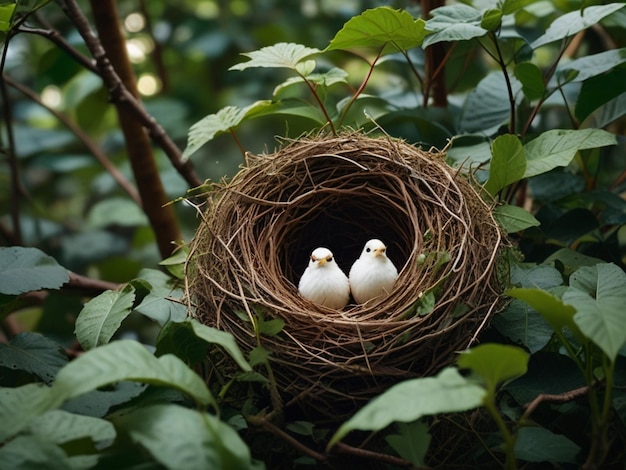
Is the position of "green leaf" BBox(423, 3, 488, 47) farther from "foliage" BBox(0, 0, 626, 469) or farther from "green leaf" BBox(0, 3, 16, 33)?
"green leaf" BBox(0, 3, 16, 33)

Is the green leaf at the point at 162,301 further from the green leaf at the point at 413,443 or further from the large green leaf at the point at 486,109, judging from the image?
the large green leaf at the point at 486,109

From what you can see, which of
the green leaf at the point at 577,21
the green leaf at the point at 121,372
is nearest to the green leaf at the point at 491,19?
the green leaf at the point at 577,21

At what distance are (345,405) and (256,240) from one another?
14.7 inches

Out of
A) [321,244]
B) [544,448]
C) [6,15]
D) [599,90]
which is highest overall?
[6,15]

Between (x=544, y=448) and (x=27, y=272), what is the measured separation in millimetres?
813

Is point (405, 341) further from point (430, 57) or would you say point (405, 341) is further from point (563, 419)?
point (430, 57)

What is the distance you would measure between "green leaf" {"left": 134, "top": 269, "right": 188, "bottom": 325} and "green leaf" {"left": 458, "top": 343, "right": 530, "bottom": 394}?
527mm

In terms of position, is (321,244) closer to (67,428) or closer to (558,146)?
(558,146)

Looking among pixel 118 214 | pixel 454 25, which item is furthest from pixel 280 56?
pixel 118 214

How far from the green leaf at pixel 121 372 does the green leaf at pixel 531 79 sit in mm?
848

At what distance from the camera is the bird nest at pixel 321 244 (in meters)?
1.01

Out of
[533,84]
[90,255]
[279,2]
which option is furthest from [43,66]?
[279,2]

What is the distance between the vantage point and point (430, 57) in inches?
58.0

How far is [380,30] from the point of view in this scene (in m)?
1.17
